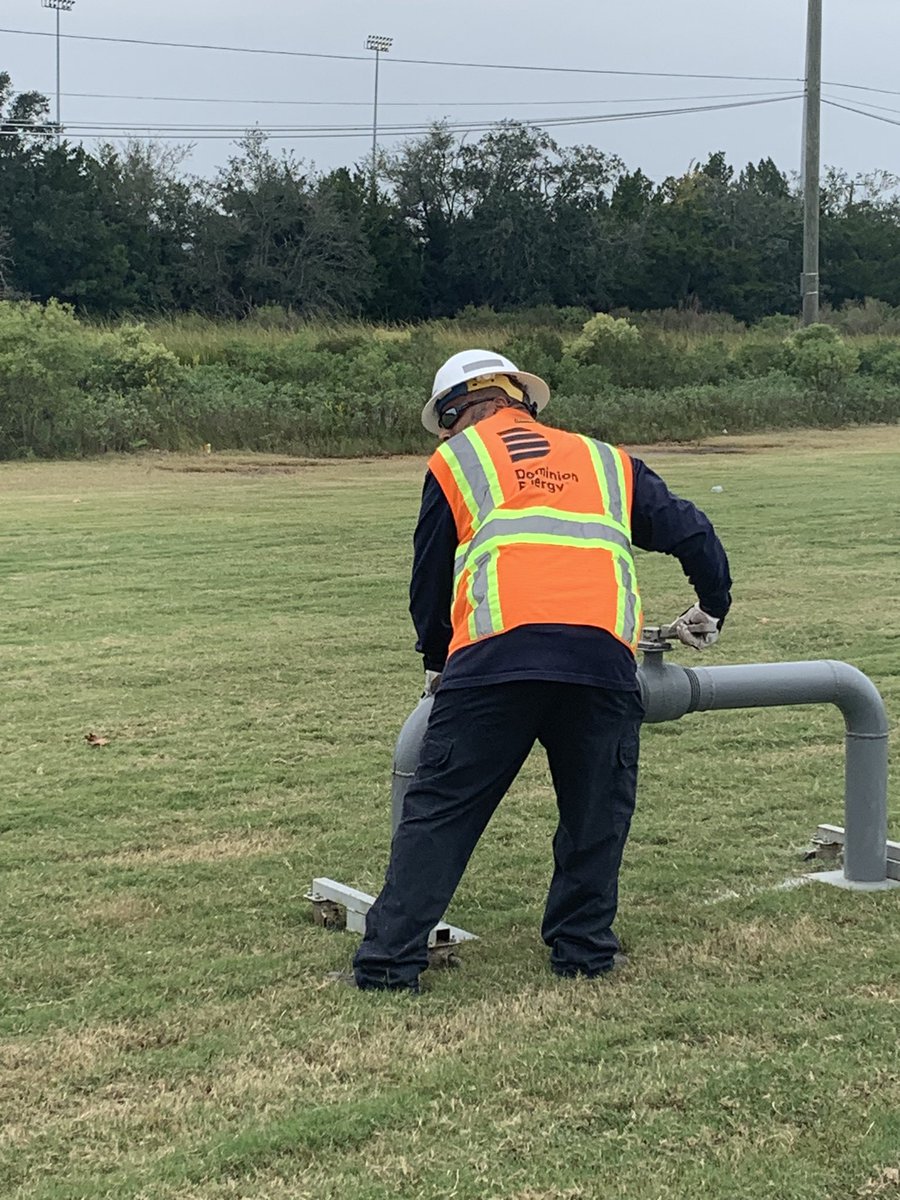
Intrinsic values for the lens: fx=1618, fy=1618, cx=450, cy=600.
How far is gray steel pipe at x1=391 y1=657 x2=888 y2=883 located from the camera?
500cm

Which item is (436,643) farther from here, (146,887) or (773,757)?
(773,757)

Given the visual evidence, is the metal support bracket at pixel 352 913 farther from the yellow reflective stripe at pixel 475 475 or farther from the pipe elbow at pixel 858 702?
the pipe elbow at pixel 858 702

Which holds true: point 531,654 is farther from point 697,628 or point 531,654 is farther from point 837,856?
point 837,856

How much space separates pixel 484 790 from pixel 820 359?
32674 millimetres

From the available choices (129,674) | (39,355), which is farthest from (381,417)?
(129,674)

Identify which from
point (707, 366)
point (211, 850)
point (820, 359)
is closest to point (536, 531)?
point (211, 850)

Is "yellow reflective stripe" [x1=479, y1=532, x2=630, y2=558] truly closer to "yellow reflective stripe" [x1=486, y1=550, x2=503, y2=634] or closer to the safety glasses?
"yellow reflective stripe" [x1=486, y1=550, x2=503, y2=634]

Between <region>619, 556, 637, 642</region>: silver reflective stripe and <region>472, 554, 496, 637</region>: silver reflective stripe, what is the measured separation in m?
0.39

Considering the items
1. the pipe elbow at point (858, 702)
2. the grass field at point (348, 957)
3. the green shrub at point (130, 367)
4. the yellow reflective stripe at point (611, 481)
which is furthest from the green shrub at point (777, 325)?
the yellow reflective stripe at point (611, 481)

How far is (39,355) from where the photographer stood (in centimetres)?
2492

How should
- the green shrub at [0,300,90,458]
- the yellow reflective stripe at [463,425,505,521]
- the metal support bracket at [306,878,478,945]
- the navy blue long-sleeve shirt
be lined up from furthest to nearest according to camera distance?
the green shrub at [0,300,90,458] → the metal support bracket at [306,878,478,945] → the yellow reflective stripe at [463,425,505,521] → the navy blue long-sleeve shirt

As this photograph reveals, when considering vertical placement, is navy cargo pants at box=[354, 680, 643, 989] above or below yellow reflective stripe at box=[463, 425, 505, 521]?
below

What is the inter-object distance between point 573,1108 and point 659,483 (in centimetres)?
188

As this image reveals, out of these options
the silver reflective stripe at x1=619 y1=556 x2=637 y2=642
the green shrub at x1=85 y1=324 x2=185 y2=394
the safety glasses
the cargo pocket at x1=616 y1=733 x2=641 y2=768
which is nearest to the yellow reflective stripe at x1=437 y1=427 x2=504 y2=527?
the safety glasses
